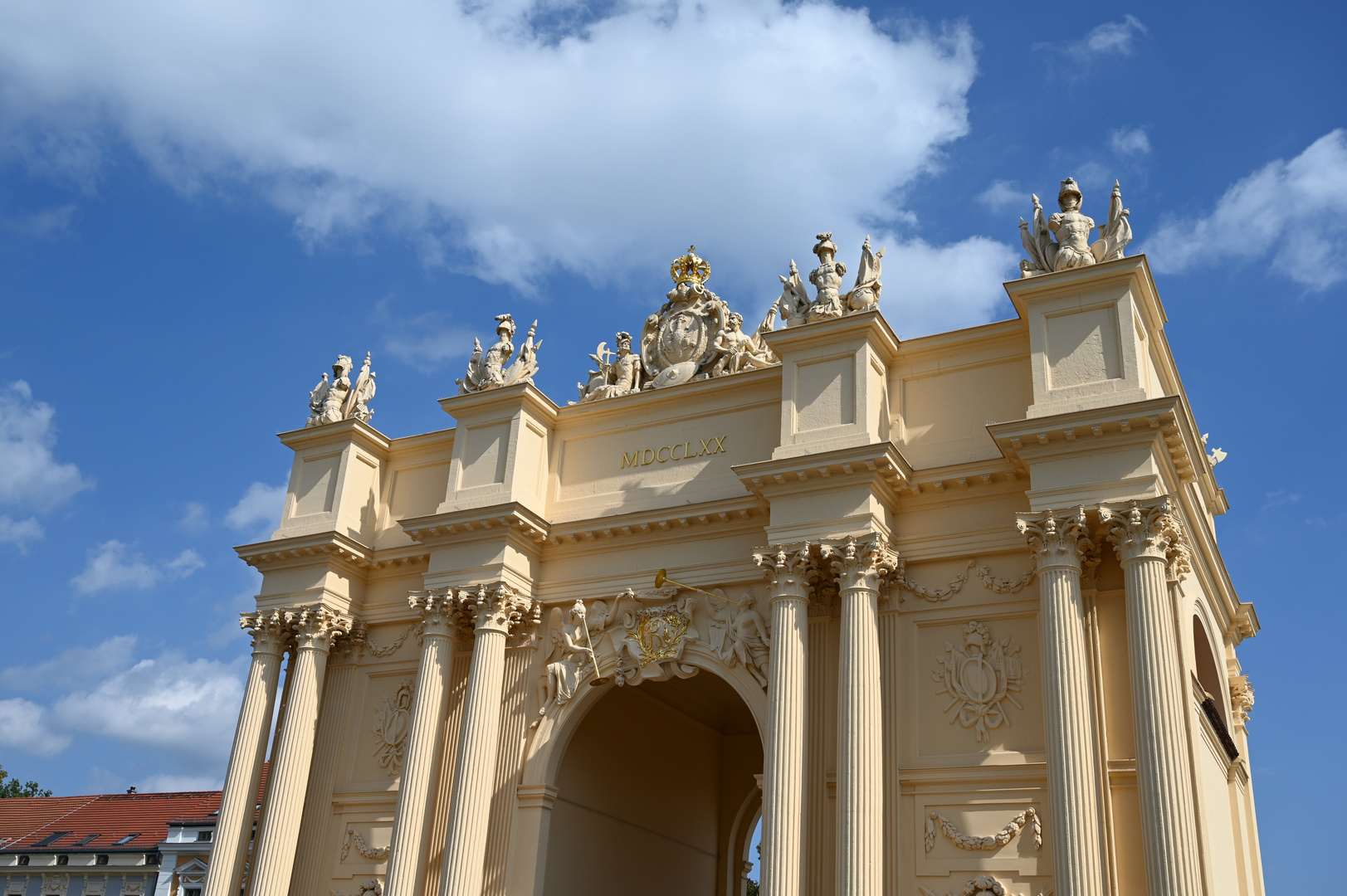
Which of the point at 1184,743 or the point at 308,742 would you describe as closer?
the point at 1184,743

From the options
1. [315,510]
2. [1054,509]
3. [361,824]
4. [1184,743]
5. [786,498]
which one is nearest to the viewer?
[1184,743]

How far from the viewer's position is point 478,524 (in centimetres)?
2131

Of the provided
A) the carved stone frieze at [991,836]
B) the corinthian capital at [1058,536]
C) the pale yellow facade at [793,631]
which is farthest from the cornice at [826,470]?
the carved stone frieze at [991,836]

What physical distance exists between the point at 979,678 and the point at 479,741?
322 inches

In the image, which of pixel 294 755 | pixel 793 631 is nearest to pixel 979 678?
pixel 793 631

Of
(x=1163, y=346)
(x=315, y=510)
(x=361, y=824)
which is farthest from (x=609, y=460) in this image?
(x=1163, y=346)

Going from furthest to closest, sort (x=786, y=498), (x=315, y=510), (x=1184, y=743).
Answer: (x=315, y=510)
(x=786, y=498)
(x=1184, y=743)

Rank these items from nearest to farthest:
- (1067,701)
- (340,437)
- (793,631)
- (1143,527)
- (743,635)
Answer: (1067,701)
(1143,527)
(793,631)
(743,635)
(340,437)

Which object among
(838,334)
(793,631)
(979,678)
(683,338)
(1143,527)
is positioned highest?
(683,338)

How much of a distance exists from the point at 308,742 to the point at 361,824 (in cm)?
176

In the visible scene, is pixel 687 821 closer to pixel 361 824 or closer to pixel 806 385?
pixel 361 824

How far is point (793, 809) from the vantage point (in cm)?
1694

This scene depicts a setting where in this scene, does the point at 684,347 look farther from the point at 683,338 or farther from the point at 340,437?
the point at 340,437

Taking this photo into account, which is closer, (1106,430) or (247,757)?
(1106,430)
